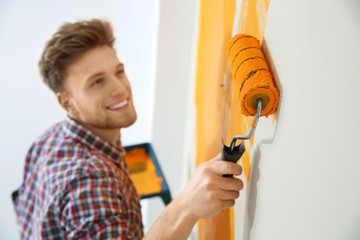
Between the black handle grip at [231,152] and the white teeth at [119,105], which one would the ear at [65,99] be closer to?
the white teeth at [119,105]

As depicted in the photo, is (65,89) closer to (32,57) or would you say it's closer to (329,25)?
(32,57)

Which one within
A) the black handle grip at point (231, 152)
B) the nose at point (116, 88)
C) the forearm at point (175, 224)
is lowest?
the forearm at point (175, 224)

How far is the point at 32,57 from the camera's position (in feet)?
6.76

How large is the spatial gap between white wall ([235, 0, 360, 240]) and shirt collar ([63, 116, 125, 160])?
825mm

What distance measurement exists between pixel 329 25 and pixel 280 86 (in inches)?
6.3

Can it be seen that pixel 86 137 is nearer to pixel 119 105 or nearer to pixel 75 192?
pixel 119 105

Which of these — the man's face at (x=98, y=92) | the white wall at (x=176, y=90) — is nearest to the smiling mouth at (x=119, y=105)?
the man's face at (x=98, y=92)

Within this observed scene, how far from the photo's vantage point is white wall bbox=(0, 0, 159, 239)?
6.47 feet

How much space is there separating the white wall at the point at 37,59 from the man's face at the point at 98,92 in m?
0.65

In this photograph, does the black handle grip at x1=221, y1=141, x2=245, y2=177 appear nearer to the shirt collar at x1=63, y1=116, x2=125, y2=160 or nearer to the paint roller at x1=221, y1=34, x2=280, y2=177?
the paint roller at x1=221, y1=34, x2=280, y2=177

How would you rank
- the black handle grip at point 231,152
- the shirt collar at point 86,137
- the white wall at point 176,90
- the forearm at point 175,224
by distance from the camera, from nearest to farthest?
the black handle grip at point 231,152 < the forearm at point 175,224 < the shirt collar at point 86,137 < the white wall at point 176,90

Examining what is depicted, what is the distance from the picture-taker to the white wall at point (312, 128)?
12.3 inches

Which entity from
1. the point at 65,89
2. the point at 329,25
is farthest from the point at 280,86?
the point at 65,89

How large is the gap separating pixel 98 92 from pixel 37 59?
3.20 feet
